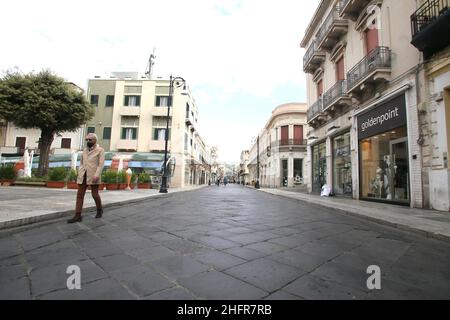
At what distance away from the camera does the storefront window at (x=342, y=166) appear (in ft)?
46.1

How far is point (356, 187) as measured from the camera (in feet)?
42.7

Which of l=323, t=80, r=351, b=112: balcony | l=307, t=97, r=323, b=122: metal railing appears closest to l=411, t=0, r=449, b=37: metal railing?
l=323, t=80, r=351, b=112: balcony

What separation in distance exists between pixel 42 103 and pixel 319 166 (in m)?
19.8

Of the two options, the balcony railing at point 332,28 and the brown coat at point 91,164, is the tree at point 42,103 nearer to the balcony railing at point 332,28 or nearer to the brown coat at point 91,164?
the brown coat at point 91,164

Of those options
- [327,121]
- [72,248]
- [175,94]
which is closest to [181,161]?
[175,94]

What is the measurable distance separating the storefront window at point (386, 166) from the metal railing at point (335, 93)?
9.65 ft

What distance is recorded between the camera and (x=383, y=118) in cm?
1084

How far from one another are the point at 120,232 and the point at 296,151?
105ft

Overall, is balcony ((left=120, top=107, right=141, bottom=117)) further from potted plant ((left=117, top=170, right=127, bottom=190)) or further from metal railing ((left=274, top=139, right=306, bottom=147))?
metal railing ((left=274, top=139, right=306, bottom=147))

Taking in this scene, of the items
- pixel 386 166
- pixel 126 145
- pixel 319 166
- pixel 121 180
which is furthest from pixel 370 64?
pixel 126 145

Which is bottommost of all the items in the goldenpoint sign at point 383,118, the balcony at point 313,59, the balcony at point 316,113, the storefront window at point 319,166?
the storefront window at point 319,166

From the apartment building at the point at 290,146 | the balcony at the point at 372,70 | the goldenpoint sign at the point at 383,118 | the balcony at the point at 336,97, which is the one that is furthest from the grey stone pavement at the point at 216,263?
the apartment building at the point at 290,146

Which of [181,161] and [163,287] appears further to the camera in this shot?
[181,161]
